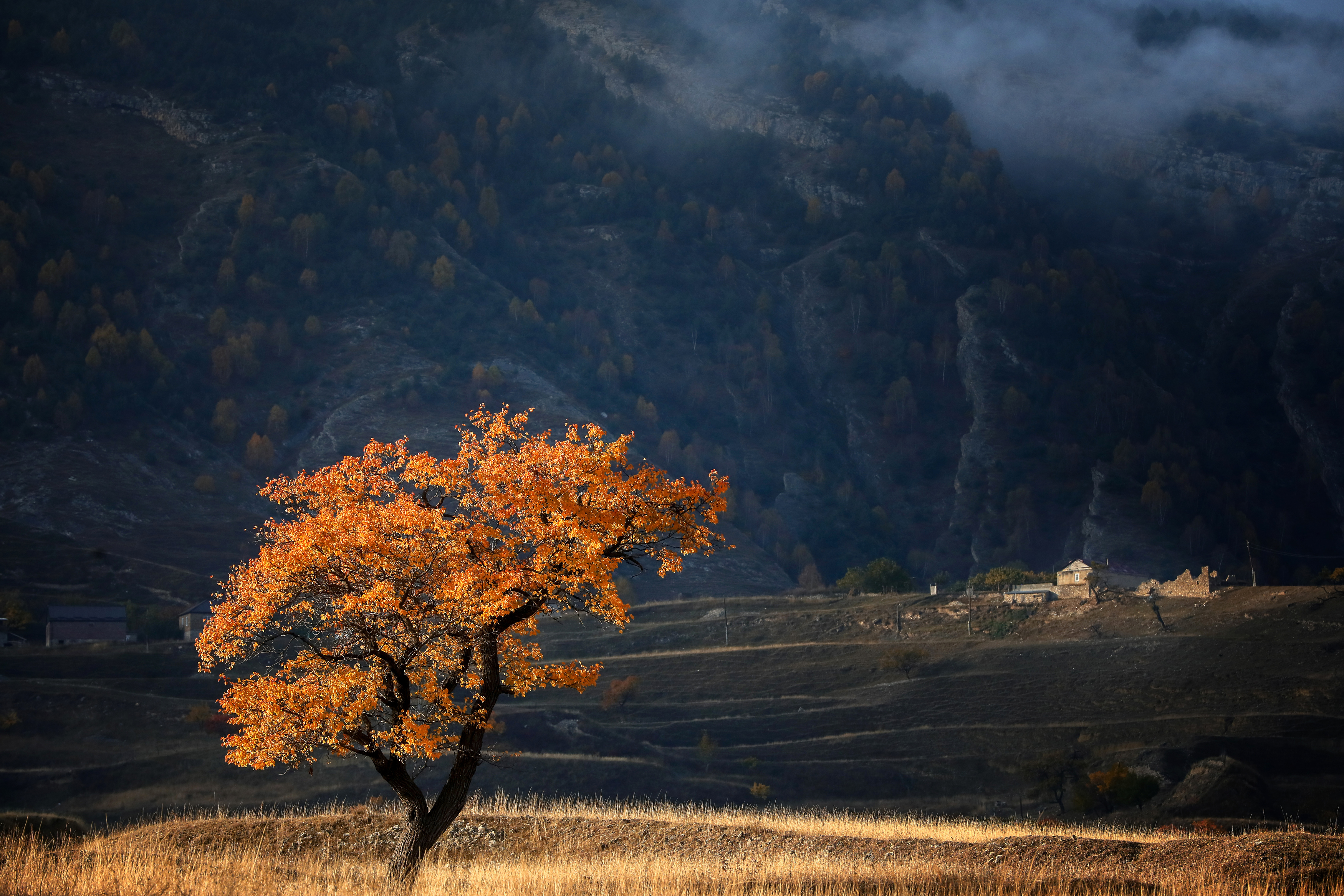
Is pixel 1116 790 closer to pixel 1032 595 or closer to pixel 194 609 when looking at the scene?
pixel 1032 595

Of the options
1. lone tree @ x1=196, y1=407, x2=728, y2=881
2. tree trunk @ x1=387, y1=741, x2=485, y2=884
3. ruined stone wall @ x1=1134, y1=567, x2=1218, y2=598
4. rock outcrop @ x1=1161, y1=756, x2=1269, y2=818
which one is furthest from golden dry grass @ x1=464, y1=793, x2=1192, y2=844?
ruined stone wall @ x1=1134, y1=567, x2=1218, y2=598

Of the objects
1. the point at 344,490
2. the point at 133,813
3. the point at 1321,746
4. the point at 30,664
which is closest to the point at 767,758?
the point at 1321,746

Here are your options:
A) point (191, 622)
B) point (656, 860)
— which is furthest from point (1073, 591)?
point (656, 860)

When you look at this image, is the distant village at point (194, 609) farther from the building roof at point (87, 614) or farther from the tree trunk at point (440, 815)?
the tree trunk at point (440, 815)

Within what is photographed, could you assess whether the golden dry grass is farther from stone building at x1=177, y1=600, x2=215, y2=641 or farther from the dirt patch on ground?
stone building at x1=177, y1=600, x2=215, y2=641

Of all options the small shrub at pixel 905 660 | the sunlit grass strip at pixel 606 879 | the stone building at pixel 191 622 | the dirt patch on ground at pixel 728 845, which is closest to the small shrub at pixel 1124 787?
the small shrub at pixel 905 660

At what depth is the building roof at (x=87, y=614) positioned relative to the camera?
9600 cm

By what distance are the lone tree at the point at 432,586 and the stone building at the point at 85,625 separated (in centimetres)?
8586

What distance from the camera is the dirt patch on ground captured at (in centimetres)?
1719

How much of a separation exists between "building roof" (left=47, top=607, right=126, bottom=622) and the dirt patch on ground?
79454 millimetres

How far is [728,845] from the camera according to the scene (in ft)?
73.3

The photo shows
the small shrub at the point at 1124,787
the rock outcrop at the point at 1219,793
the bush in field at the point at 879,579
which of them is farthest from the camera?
the bush in field at the point at 879,579

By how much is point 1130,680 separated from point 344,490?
6282 centimetres

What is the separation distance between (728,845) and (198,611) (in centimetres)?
8869
